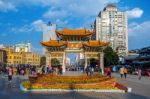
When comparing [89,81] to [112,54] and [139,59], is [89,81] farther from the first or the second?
[139,59]

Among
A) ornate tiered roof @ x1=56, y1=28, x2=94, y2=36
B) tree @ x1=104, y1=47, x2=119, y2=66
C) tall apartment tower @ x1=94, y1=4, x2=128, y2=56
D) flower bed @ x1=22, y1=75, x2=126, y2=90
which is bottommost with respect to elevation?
flower bed @ x1=22, y1=75, x2=126, y2=90

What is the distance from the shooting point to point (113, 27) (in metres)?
174

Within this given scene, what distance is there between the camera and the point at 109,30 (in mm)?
171000

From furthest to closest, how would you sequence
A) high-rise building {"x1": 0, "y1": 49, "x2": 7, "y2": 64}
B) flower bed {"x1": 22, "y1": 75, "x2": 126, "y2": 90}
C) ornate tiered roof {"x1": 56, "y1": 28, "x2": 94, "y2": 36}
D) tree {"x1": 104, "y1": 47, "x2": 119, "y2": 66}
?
1. high-rise building {"x1": 0, "y1": 49, "x2": 7, "y2": 64}
2. tree {"x1": 104, "y1": 47, "x2": 119, "y2": 66}
3. ornate tiered roof {"x1": 56, "y1": 28, "x2": 94, "y2": 36}
4. flower bed {"x1": 22, "y1": 75, "x2": 126, "y2": 90}

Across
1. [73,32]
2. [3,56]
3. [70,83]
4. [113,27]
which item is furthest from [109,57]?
[113,27]

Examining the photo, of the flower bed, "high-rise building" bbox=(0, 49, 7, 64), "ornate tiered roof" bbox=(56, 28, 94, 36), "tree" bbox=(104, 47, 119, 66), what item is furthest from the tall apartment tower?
the flower bed

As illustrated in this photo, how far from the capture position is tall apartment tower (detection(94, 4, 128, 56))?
16725cm

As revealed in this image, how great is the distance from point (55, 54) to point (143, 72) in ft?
54.6

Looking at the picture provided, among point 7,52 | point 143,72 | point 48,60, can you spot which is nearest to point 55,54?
point 48,60

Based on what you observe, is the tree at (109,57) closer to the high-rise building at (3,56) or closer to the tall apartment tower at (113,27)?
→ the high-rise building at (3,56)

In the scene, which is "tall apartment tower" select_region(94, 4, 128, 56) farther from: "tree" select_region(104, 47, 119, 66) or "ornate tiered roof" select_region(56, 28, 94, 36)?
"ornate tiered roof" select_region(56, 28, 94, 36)

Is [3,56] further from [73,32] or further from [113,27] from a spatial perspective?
[73,32]

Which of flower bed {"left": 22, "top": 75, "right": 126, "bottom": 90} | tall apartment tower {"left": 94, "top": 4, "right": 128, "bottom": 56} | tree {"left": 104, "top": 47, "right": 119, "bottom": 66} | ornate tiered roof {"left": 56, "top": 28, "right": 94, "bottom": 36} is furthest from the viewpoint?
tall apartment tower {"left": 94, "top": 4, "right": 128, "bottom": 56}

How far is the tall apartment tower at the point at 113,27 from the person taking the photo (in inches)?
6585
